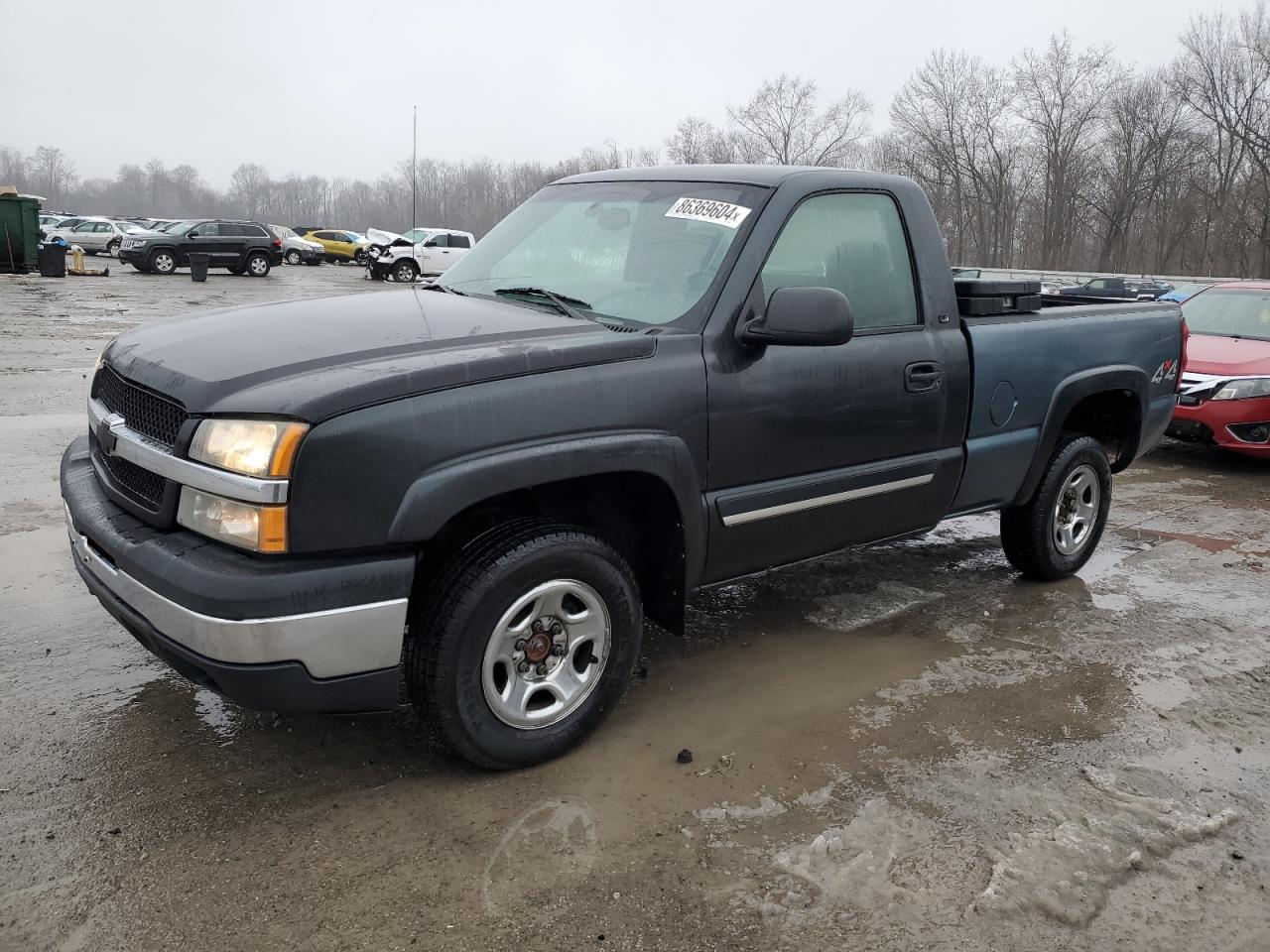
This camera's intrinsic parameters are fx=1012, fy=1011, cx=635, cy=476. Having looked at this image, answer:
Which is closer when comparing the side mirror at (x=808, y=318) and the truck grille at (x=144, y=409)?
the truck grille at (x=144, y=409)

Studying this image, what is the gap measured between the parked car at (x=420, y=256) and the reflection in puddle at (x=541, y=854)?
29.0 m

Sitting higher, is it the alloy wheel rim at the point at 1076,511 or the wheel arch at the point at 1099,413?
the wheel arch at the point at 1099,413

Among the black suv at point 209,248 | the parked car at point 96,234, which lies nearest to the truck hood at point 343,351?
the black suv at point 209,248

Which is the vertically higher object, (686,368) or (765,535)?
(686,368)

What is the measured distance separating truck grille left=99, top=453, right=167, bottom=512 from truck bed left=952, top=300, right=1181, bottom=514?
3.09m

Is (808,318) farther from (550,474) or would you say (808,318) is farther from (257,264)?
(257,264)

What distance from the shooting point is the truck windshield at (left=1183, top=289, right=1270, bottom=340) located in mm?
9234

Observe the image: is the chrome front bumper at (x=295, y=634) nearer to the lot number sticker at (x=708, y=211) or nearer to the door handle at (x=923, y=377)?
the lot number sticker at (x=708, y=211)

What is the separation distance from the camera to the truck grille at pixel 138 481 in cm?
286

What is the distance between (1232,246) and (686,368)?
51455 millimetres

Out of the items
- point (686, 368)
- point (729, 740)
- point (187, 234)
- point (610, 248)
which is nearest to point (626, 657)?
point (729, 740)

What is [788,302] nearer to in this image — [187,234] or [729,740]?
[729,740]

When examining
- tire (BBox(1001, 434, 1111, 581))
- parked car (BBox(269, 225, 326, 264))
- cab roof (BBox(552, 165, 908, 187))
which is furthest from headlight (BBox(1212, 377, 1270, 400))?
parked car (BBox(269, 225, 326, 264))

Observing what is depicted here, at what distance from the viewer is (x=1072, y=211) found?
53.9m
